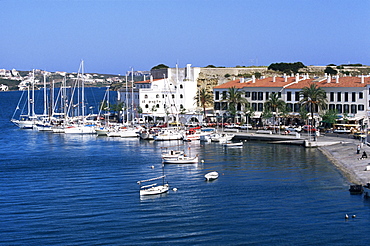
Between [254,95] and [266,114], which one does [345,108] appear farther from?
[254,95]

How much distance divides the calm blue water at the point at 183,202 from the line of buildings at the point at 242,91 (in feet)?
57.2

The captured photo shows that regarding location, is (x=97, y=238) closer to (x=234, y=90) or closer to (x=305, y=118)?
(x=305, y=118)

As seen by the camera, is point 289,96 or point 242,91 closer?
point 289,96

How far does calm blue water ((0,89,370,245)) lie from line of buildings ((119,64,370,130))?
17.4 metres

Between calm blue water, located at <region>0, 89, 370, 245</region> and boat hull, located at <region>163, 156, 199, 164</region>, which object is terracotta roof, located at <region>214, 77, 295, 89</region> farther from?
boat hull, located at <region>163, 156, 199, 164</region>

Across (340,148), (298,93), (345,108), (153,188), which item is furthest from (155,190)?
(298,93)

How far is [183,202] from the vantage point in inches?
1724

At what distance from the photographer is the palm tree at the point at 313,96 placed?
273 ft

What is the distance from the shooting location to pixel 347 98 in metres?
83.4

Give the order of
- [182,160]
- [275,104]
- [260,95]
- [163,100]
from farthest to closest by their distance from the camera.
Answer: [163,100] < [260,95] < [275,104] < [182,160]

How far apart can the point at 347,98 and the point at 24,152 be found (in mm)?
45582

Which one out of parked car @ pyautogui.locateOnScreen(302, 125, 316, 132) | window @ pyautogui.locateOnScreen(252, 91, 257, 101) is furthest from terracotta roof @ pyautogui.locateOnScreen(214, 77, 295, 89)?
parked car @ pyautogui.locateOnScreen(302, 125, 316, 132)

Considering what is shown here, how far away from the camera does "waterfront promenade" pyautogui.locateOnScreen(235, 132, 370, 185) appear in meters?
51.9

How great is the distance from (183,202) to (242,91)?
179 ft
